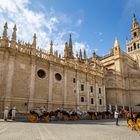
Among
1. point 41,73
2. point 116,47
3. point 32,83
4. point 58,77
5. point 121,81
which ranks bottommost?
point 32,83

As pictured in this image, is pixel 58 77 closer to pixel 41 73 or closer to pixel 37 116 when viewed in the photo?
pixel 41 73

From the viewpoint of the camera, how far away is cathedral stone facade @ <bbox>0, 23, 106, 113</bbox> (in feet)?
79.7

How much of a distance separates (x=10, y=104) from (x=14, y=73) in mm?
4831

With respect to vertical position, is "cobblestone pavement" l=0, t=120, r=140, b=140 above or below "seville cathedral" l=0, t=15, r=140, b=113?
below

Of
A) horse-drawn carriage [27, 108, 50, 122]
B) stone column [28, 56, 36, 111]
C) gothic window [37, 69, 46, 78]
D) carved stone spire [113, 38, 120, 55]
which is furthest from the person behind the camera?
carved stone spire [113, 38, 120, 55]

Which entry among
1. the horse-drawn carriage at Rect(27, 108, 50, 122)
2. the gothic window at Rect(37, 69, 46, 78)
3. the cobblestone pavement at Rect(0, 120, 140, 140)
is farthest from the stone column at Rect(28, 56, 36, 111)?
the cobblestone pavement at Rect(0, 120, 140, 140)

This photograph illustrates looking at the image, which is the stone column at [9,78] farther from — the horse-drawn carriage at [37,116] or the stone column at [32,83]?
the horse-drawn carriage at [37,116]

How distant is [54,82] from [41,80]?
2.93 meters

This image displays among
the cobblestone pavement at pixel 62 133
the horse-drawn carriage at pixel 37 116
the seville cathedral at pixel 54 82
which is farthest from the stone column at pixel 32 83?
the cobblestone pavement at pixel 62 133

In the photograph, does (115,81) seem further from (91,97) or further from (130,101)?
(91,97)

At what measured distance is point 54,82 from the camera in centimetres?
3016

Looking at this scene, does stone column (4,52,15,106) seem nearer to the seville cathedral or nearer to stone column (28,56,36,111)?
the seville cathedral

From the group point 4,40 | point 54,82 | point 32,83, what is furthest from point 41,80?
point 4,40

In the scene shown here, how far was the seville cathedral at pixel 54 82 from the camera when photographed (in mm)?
24531
